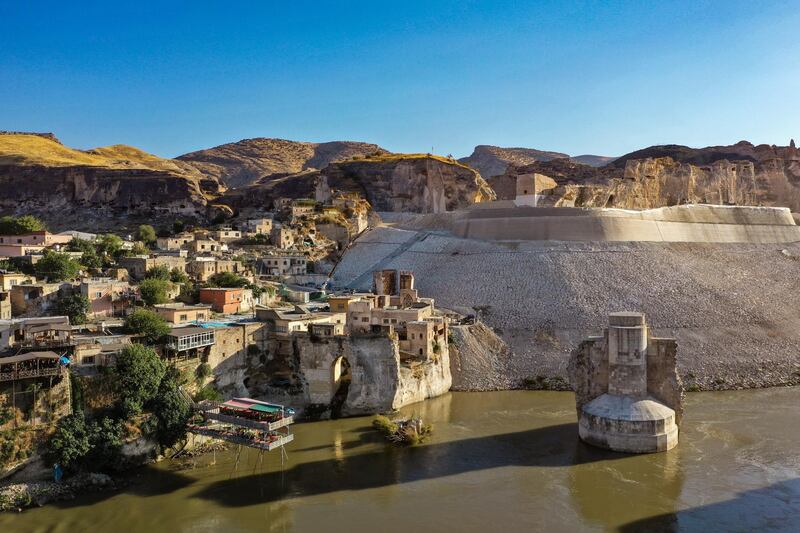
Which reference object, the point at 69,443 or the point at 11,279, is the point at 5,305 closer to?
the point at 11,279

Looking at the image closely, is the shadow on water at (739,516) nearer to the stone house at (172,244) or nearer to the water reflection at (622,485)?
the water reflection at (622,485)

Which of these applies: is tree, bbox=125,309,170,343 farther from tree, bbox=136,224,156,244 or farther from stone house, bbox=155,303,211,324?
tree, bbox=136,224,156,244

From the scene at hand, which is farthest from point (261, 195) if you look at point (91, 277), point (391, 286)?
point (91, 277)

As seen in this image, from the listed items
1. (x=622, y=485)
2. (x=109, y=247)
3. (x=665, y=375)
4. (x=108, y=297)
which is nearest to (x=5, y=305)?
(x=108, y=297)

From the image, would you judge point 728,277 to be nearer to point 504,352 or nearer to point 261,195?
point 504,352

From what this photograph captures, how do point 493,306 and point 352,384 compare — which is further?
point 493,306

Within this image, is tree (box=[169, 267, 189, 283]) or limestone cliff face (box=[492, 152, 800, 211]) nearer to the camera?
tree (box=[169, 267, 189, 283])

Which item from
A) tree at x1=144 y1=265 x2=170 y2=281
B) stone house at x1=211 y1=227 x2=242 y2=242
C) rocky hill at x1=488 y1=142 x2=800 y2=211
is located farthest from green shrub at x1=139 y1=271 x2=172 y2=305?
rocky hill at x1=488 y1=142 x2=800 y2=211
